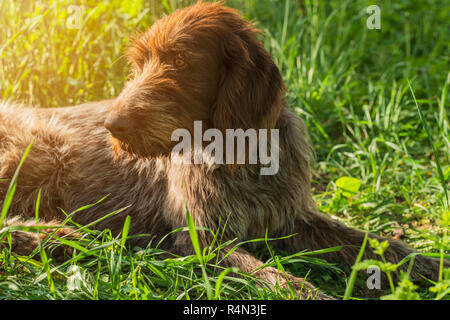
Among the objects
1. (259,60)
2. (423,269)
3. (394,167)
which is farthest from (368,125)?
(259,60)

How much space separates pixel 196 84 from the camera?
279 centimetres

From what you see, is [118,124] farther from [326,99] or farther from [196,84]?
[326,99]

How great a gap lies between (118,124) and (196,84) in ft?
1.50

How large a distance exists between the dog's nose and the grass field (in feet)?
1.92

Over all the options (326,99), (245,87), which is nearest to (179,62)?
(245,87)

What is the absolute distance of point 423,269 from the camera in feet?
10.2

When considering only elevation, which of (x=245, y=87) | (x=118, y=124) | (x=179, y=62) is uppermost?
(x=179, y=62)

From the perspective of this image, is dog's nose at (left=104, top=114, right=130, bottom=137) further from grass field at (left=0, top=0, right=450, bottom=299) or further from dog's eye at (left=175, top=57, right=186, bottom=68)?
grass field at (left=0, top=0, right=450, bottom=299)

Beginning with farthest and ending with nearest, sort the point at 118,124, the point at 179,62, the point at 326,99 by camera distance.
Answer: the point at 326,99, the point at 179,62, the point at 118,124

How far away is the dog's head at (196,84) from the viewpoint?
2725mm

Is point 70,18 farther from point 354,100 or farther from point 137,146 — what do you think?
point 354,100

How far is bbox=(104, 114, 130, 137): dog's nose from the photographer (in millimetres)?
2648

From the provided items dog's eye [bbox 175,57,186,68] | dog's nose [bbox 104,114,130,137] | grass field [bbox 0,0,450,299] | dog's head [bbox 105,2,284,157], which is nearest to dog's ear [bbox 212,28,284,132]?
dog's head [bbox 105,2,284,157]

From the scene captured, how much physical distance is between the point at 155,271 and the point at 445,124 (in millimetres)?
2576
